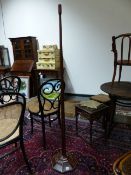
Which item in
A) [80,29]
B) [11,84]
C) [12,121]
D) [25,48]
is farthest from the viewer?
[25,48]

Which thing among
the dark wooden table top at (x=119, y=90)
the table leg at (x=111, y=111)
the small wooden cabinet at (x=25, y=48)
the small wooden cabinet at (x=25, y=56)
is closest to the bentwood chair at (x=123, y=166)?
the dark wooden table top at (x=119, y=90)

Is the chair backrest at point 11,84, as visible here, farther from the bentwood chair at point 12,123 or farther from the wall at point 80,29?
the wall at point 80,29

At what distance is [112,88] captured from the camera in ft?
7.50

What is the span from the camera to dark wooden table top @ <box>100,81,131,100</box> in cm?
204

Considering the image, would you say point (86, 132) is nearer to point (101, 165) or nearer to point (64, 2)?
point (101, 165)

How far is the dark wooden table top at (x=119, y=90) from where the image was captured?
6.69ft

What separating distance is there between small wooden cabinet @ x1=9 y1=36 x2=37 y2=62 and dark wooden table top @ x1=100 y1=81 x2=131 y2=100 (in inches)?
88.7

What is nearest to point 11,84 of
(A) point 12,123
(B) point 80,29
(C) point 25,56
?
(A) point 12,123

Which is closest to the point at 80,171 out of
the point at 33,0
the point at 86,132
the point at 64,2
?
the point at 86,132

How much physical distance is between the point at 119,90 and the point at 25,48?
Result: 8.62ft

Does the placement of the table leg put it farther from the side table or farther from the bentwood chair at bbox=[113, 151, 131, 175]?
the bentwood chair at bbox=[113, 151, 131, 175]

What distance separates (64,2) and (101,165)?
124 inches

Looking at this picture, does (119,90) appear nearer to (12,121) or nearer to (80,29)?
(12,121)

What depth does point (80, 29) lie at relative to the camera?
3785 mm
